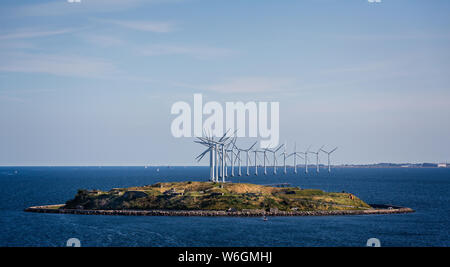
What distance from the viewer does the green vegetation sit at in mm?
143000

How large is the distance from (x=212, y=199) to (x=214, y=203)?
2.60 metres

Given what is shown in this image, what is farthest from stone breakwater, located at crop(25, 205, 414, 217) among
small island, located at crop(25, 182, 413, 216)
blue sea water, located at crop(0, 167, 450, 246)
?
blue sea water, located at crop(0, 167, 450, 246)

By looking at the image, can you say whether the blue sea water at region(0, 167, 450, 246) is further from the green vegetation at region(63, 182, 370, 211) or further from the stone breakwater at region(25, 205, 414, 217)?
the green vegetation at region(63, 182, 370, 211)

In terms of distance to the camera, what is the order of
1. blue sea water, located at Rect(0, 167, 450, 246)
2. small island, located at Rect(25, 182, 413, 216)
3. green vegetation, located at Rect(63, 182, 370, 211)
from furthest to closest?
green vegetation, located at Rect(63, 182, 370, 211) < small island, located at Rect(25, 182, 413, 216) < blue sea water, located at Rect(0, 167, 450, 246)

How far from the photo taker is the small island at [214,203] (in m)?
139

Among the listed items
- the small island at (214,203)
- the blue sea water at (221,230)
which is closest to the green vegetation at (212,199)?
the small island at (214,203)

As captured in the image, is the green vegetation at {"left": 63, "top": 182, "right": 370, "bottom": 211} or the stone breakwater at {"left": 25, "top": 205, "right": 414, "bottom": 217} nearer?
the stone breakwater at {"left": 25, "top": 205, "right": 414, "bottom": 217}

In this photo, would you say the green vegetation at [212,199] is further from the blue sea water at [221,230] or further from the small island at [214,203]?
the blue sea water at [221,230]

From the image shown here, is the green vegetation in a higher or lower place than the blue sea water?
higher

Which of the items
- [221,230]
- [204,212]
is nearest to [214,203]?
[204,212]

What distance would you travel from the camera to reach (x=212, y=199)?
145 metres
